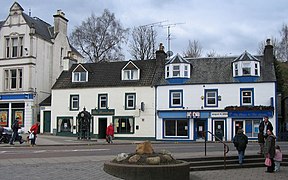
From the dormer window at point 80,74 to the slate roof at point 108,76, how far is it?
0.45m

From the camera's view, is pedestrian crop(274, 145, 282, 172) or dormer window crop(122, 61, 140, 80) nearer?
pedestrian crop(274, 145, 282, 172)

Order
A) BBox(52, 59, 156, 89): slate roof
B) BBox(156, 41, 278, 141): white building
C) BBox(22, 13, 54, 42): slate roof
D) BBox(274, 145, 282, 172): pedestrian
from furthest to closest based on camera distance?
BBox(22, 13, 54, 42): slate roof
BBox(52, 59, 156, 89): slate roof
BBox(156, 41, 278, 141): white building
BBox(274, 145, 282, 172): pedestrian

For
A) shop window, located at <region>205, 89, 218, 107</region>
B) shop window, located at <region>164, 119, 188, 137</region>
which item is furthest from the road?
shop window, located at <region>164, 119, 188, 137</region>

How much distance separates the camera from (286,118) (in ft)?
162

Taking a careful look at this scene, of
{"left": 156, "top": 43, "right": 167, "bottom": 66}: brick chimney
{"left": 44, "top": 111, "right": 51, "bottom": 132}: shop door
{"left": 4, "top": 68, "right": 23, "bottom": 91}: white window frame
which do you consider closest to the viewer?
{"left": 156, "top": 43, "right": 167, "bottom": 66}: brick chimney

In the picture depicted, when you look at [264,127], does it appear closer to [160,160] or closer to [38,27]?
[160,160]

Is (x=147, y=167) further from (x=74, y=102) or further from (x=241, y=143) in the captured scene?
(x=74, y=102)

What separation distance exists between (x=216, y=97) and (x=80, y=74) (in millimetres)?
15189

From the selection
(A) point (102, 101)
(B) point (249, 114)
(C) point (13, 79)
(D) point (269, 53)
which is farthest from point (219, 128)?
(C) point (13, 79)

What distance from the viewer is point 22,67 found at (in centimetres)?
4506

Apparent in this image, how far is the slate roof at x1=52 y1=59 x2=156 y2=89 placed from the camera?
42.1 meters

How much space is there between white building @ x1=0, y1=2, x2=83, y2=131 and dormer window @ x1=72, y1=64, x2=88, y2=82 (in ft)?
10.0

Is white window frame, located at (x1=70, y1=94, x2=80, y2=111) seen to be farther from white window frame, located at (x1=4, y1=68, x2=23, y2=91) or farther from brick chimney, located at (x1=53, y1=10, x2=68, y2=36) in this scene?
brick chimney, located at (x1=53, y1=10, x2=68, y2=36)

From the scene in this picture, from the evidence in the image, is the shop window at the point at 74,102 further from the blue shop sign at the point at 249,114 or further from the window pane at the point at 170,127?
the blue shop sign at the point at 249,114
